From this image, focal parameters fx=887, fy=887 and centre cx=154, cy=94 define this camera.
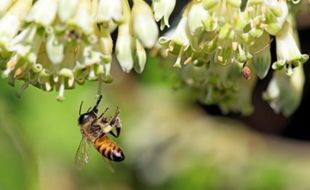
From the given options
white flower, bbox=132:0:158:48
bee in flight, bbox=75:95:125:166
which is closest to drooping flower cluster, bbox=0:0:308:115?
white flower, bbox=132:0:158:48

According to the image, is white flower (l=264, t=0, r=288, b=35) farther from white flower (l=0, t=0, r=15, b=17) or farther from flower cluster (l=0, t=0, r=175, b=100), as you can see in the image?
white flower (l=0, t=0, r=15, b=17)

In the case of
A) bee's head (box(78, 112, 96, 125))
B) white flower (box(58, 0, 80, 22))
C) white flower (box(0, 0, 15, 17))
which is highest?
white flower (box(0, 0, 15, 17))

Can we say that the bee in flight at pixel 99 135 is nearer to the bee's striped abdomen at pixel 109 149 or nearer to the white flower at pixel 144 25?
the bee's striped abdomen at pixel 109 149

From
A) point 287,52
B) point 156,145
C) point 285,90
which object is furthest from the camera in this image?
point 156,145

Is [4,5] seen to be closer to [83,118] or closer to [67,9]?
[67,9]

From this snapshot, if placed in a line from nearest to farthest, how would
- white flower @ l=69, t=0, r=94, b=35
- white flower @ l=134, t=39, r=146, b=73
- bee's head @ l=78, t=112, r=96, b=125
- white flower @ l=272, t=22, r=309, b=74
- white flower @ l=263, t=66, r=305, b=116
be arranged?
white flower @ l=69, t=0, r=94, b=35
white flower @ l=134, t=39, r=146, b=73
white flower @ l=272, t=22, r=309, b=74
bee's head @ l=78, t=112, r=96, b=125
white flower @ l=263, t=66, r=305, b=116

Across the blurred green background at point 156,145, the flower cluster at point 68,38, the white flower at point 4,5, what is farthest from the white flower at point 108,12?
the blurred green background at point 156,145

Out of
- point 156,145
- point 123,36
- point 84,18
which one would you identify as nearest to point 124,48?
point 123,36
